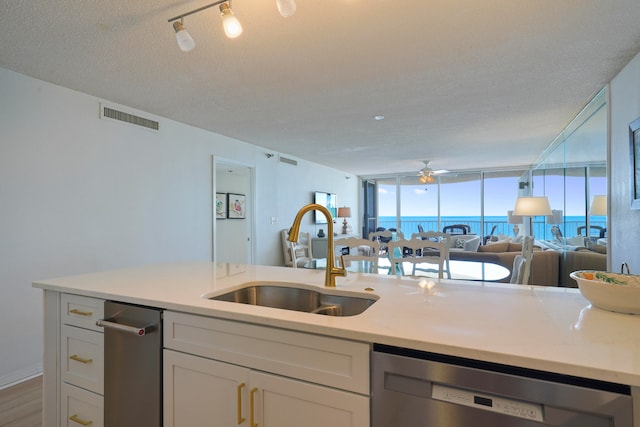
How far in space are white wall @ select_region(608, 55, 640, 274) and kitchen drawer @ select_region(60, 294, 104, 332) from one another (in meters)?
3.28

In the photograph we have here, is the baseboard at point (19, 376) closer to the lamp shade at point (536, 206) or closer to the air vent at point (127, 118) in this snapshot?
the air vent at point (127, 118)

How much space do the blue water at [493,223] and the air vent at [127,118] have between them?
446cm

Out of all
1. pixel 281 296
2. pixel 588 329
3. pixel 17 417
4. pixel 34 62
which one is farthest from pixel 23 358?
pixel 588 329

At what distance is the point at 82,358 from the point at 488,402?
5.40 ft

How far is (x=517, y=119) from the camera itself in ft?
12.3

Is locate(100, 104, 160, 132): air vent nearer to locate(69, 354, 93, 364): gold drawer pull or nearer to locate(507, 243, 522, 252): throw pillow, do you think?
locate(69, 354, 93, 364): gold drawer pull

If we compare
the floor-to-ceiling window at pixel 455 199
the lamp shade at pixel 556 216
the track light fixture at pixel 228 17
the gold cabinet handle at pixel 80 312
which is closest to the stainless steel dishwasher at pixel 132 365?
the gold cabinet handle at pixel 80 312

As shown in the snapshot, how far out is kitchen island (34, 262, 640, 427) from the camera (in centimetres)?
76

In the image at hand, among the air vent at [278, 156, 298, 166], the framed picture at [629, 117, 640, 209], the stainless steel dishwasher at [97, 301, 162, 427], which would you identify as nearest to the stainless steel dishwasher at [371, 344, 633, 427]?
the stainless steel dishwasher at [97, 301, 162, 427]

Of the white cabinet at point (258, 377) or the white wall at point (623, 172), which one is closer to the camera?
the white cabinet at point (258, 377)

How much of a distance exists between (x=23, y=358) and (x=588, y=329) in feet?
11.5

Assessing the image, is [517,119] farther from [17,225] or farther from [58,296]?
[17,225]

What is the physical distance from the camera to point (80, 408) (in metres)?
1.47

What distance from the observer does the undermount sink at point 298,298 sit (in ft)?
4.64
